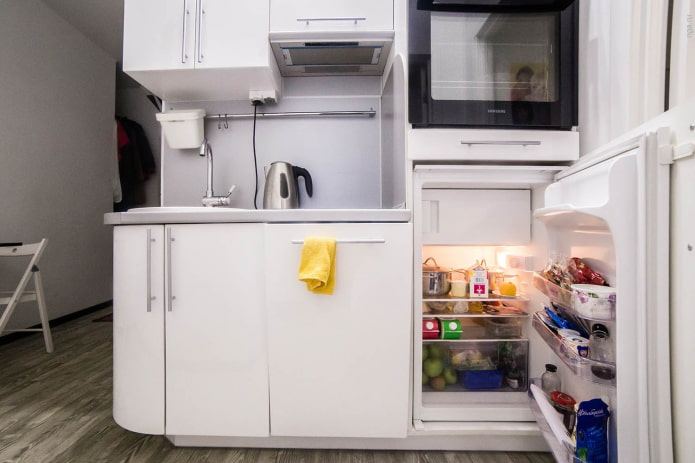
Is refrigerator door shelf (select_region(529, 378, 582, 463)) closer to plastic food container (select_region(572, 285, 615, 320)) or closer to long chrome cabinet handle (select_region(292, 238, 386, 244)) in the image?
plastic food container (select_region(572, 285, 615, 320))

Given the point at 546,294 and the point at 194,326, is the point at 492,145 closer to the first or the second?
the point at 546,294

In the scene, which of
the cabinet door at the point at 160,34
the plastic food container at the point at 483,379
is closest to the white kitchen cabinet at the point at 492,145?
the plastic food container at the point at 483,379

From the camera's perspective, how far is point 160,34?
54.5 inches

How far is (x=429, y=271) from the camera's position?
1383 mm

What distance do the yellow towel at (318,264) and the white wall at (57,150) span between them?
2274mm

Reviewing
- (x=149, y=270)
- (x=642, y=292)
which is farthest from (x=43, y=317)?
(x=642, y=292)

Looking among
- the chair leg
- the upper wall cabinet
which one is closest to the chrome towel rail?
the upper wall cabinet

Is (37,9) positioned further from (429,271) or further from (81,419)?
(429,271)

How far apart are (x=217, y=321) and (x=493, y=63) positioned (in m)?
1.35

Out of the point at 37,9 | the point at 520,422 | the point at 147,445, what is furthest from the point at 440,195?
the point at 37,9

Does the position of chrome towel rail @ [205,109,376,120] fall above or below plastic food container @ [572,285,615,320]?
above

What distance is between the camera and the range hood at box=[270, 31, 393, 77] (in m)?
1.38

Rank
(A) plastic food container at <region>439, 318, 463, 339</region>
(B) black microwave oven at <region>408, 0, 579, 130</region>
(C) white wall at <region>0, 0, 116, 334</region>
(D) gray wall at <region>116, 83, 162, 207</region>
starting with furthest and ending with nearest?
(D) gray wall at <region>116, 83, 162, 207</region> < (C) white wall at <region>0, 0, 116, 334</region> < (A) plastic food container at <region>439, 318, 463, 339</region> < (B) black microwave oven at <region>408, 0, 579, 130</region>

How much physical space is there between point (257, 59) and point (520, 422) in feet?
5.77
